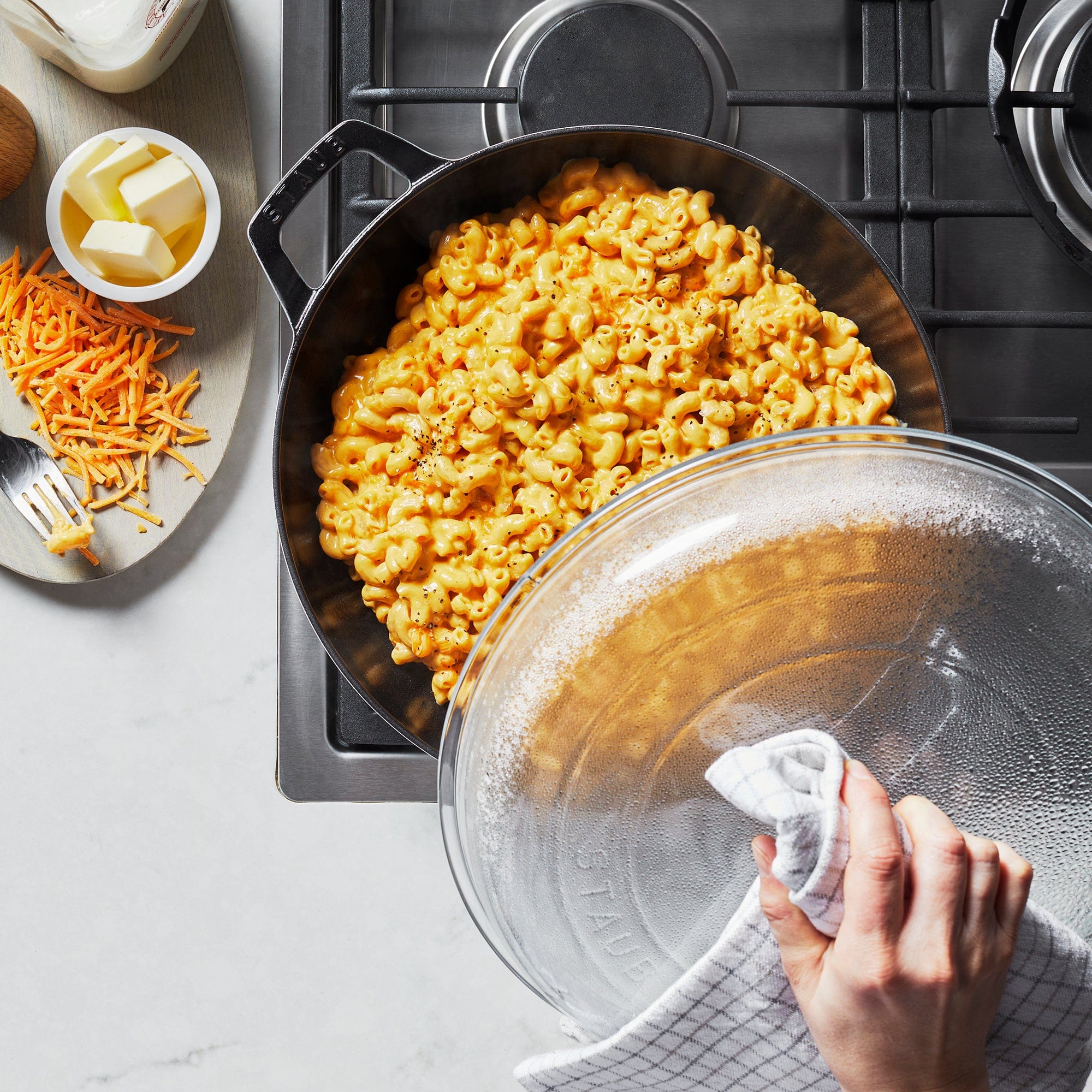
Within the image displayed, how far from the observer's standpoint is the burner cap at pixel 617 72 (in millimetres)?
756

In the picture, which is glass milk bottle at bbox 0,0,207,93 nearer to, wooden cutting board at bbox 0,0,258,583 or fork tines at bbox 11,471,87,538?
wooden cutting board at bbox 0,0,258,583

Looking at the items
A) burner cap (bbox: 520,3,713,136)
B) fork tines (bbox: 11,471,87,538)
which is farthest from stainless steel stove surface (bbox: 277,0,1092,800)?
fork tines (bbox: 11,471,87,538)

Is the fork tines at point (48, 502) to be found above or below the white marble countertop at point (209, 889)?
above

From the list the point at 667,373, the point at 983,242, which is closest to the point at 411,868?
the point at 667,373

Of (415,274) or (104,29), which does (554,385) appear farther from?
(104,29)

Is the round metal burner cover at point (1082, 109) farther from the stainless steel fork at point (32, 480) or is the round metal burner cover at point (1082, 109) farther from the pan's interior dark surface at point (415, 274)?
the stainless steel fork at point (32, 480)

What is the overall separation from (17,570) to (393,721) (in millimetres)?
441

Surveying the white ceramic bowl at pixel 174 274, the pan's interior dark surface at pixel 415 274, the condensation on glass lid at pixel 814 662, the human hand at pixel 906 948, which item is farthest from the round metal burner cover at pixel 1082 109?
the white ceramic bowl at pixel 174 274

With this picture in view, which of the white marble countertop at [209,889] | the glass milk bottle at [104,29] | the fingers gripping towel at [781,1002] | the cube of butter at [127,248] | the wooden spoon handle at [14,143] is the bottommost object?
the white marble countertop at [209,889]

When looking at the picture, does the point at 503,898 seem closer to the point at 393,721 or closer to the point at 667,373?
the point at 393,721

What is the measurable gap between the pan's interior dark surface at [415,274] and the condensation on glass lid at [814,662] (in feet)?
0.77

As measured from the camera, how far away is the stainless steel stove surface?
29.2 inches

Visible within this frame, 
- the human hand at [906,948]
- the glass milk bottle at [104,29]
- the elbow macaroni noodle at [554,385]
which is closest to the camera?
the human hand at [906,948]

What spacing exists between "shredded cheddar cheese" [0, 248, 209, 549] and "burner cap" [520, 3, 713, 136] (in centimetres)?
39
